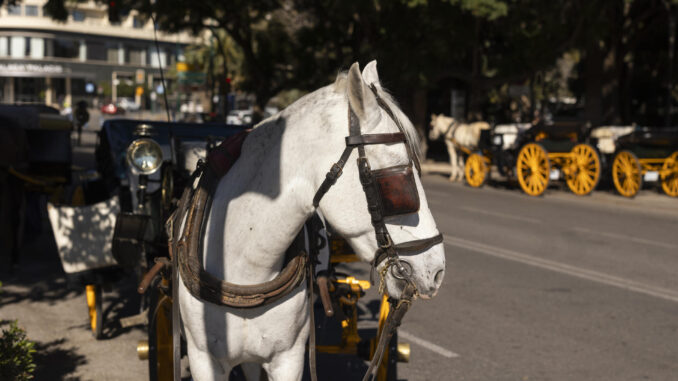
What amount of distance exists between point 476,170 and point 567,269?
35.1 feet

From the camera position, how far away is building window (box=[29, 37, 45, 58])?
8125 cm

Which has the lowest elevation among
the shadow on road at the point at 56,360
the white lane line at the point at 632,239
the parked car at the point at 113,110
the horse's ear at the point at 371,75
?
the shadow on road at the point at 56,360

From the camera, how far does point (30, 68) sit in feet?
265

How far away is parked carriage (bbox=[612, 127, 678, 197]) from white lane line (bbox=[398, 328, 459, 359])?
459 inches

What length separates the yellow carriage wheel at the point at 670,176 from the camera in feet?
55.9

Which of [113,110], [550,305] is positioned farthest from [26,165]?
[113,110]

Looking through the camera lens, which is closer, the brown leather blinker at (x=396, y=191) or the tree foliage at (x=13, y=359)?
the brown leather blinker at (x=396, y=191)

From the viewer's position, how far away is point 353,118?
258cm

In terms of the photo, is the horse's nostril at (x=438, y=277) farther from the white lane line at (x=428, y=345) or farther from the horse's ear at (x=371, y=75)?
the white lane line at (x=428, y=345)

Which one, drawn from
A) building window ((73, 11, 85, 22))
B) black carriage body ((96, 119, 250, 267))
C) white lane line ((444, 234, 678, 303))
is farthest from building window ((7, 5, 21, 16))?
white lane line ((444, 234, 678, 303))

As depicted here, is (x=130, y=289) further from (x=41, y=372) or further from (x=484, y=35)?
(x=484, y=35)

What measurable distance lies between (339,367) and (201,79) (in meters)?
Answer: 30.2

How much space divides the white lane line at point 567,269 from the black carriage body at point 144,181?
4560 millimetres

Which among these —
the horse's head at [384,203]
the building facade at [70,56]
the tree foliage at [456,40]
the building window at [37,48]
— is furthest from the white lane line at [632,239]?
the building window at [37,48]
